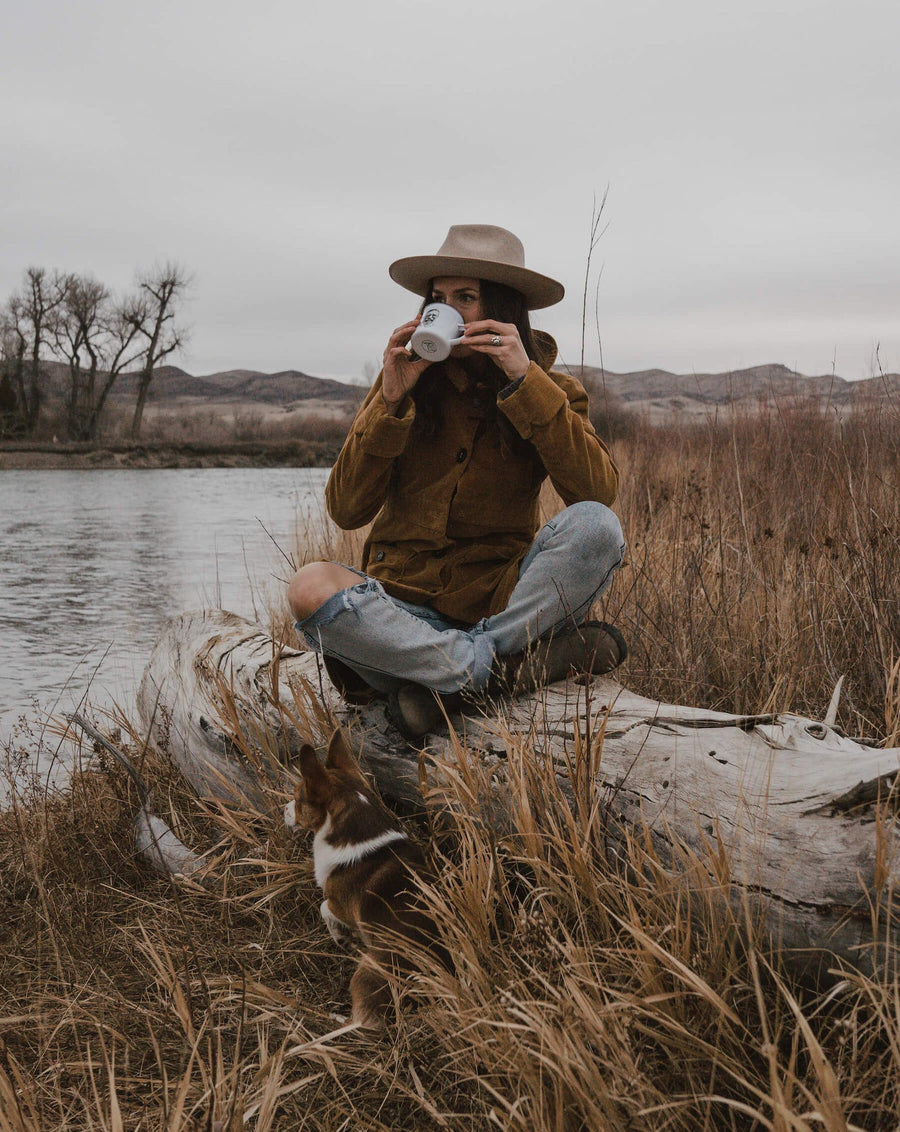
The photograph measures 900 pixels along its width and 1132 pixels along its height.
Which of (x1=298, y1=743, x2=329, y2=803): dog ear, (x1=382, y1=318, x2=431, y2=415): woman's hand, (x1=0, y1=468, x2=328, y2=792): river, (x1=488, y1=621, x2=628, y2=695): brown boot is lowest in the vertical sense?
(x1=0, y1=468, x2=328, y2=792): river

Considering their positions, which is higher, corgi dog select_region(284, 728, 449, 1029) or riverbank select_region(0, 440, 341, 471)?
riverbank select_region(0, 440, 341, 471)

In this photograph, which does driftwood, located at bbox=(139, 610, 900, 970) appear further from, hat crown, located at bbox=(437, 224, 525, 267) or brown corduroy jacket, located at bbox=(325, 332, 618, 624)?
hat crown, located at bbox=(437, 224, 525, 267)

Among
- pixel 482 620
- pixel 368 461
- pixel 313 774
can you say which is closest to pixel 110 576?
pixel 368 461

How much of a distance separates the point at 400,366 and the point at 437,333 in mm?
255

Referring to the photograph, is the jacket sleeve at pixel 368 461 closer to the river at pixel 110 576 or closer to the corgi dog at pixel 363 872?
the river at pixel 110 576

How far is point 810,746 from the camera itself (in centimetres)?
211

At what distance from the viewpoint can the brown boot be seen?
8.95ft

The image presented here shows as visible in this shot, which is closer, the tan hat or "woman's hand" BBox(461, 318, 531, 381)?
"woman's hand" BBox(461, 318, 531, 381)


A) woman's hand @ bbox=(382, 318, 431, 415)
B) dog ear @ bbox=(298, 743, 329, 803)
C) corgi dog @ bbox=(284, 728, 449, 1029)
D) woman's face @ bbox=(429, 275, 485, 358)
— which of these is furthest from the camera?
woman's face @ bbox=(429, 275, 485, 358)

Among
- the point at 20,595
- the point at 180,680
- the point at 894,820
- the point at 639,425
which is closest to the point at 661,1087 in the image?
the point at 894,820

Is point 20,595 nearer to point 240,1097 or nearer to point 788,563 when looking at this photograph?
point 788,563

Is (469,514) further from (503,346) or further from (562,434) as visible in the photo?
(503,346)

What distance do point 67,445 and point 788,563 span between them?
124 ft

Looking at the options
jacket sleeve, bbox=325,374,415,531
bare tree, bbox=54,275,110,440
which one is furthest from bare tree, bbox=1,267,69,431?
jacket sleeve, bbox=325,374,415,531
